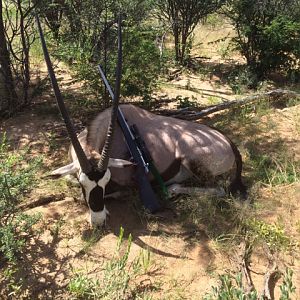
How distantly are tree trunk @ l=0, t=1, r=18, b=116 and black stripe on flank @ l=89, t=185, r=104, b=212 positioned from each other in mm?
3327

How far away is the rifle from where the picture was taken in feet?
14.8

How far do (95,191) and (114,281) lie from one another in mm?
934

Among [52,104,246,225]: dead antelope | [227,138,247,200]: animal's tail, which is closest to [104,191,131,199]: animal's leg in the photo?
[52,104,246,225]: dead antelope

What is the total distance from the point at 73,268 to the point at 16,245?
21.7 inches

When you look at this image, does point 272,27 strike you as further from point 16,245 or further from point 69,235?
point 16,245

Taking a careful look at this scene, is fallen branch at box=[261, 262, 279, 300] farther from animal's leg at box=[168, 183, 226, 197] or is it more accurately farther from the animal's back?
the animal's back

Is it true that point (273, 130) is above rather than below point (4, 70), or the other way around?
below

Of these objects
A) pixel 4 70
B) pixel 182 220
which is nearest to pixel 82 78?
pixel 4 70

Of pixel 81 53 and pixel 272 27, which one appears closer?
pixel 81 53

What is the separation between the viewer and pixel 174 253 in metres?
4.01

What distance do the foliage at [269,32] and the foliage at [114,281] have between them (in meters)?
6.51

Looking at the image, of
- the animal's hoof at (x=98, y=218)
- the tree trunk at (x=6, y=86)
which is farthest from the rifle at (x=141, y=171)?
the tree trunk at (x=6, y=86)

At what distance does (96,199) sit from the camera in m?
4.09

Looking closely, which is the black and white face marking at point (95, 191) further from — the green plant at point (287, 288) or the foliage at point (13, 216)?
the green plant at point (287, 288)
